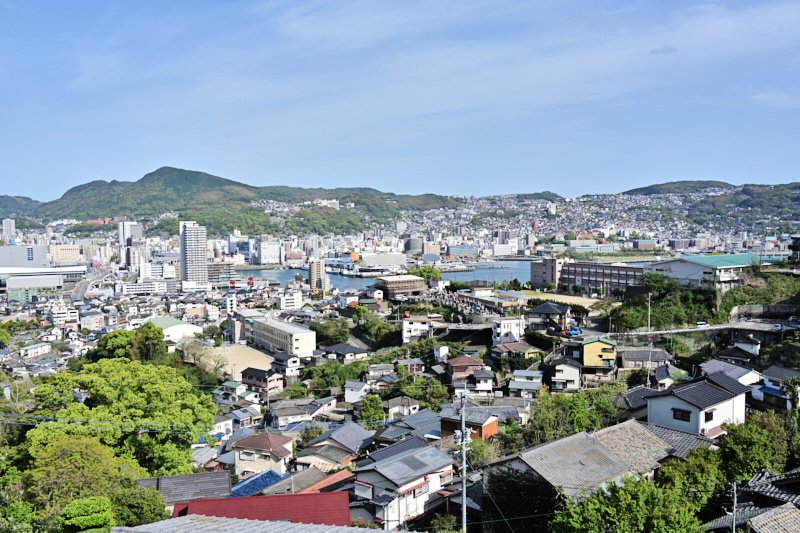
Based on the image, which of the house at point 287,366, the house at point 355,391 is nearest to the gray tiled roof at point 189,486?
the house at point 355,391

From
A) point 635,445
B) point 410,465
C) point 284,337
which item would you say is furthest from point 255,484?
point 284,337

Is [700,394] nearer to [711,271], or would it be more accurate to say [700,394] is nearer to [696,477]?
[696,477]

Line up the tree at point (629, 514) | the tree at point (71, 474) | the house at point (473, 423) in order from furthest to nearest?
the house at point (473, 423), the tree at point (71, 474), the tree at point (629, 514)

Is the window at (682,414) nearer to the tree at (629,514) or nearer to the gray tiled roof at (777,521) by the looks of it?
the gray tiled roof at (777,521)

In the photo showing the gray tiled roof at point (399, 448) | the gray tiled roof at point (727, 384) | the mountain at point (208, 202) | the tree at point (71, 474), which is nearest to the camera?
the tree at point (71, 474)

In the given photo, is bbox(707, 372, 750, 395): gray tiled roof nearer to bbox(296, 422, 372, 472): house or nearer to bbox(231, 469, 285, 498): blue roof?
bbox(296, 422, 372, 472): house

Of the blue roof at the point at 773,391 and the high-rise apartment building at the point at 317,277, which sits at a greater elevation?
the blue roof at the point at 773,391
